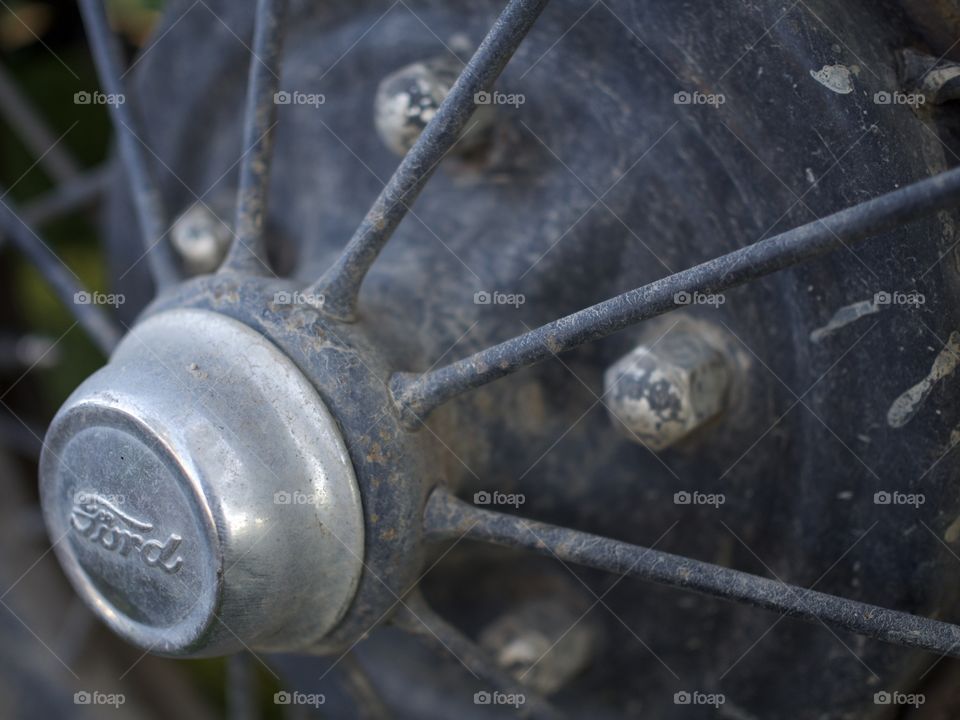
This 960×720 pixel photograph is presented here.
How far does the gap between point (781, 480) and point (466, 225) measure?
1.18 feet

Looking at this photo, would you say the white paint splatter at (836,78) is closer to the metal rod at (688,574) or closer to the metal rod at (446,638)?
the metal rod at (688,574)

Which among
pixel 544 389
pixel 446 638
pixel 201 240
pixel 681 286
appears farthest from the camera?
pixel 201 240

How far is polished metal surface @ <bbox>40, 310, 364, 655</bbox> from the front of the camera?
0.77 metres

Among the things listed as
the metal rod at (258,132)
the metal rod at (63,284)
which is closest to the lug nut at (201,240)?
the metal rod at (63,284)

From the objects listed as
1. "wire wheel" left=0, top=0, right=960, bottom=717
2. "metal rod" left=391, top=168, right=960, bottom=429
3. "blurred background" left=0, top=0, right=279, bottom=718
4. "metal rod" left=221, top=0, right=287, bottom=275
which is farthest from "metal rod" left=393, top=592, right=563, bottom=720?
"blurred background" left=0, top=0, right=279, bottom=718

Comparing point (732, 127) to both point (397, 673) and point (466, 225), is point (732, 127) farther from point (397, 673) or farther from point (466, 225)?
point (397, 673)

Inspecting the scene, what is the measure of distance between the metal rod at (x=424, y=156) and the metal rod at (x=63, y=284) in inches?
13.7

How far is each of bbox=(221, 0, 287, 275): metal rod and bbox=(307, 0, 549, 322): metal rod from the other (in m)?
0.08

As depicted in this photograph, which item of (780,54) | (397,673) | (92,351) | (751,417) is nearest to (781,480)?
(751,417)

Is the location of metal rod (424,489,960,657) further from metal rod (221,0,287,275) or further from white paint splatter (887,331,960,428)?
metal rod (221,0,287,275)

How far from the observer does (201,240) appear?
1.13 metres

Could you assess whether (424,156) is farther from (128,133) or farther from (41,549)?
(41,549)

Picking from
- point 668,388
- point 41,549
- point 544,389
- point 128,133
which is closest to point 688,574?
point 668,388

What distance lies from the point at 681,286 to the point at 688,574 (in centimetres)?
21
